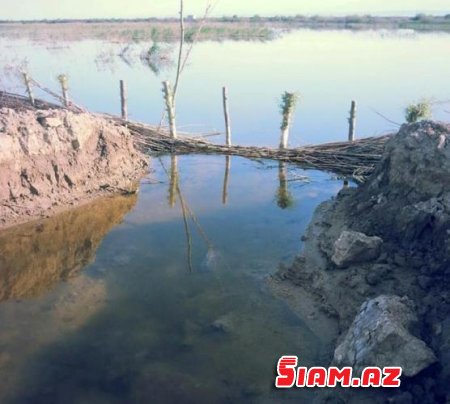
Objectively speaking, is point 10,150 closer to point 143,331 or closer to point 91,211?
point 91,211

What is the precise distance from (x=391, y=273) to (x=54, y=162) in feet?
24.8

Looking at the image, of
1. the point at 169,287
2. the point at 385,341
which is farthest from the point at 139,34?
the point at 385,341

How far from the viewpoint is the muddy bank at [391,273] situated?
4.93m

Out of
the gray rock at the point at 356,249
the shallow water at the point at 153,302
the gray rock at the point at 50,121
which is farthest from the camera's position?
the gray rock at the point at 50,121

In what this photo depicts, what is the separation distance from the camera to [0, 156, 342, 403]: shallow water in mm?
5855

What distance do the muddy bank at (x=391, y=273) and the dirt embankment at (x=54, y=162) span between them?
5.29 meters

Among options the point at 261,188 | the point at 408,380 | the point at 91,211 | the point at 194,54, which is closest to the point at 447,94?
the point at 261,188

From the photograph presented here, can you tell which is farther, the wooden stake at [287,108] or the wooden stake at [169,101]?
the wooden stake at [169,101]

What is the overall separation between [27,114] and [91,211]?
8.75ft

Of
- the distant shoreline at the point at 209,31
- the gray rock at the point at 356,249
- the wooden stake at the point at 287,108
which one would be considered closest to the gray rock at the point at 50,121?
the wooden stake at the point at 287,108

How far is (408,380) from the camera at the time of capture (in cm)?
482

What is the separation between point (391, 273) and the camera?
22.4 feet

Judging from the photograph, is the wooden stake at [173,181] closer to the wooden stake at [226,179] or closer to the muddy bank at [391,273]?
the wooden stake at [226,179]

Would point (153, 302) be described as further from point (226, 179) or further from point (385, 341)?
point (226, 179)
